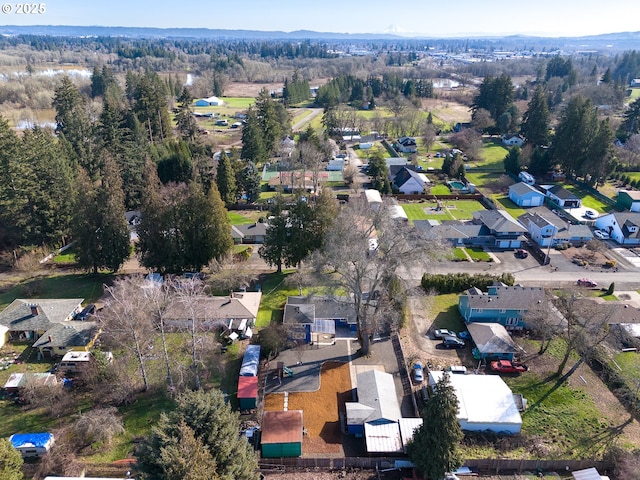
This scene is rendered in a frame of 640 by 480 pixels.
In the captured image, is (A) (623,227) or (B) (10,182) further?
(A) (623,227)

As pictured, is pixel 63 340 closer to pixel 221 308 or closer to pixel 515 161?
pixel 221 308

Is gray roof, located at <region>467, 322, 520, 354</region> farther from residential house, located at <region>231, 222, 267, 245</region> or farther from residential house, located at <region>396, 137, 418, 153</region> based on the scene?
residential house, located at <region>396, 137, 418, 153</region>

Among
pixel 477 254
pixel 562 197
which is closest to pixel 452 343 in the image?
pixel 477 254

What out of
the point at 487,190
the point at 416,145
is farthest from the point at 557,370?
the point at 416,145

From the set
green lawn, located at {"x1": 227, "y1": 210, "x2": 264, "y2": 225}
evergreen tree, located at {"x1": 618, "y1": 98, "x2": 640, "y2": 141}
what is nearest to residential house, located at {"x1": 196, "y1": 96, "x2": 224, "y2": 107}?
green lawn, located at {"x1": 227, "y1": 210, "x2": 264, "y2": 225}

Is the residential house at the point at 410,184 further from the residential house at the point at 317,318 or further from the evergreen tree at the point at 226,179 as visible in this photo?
the residential house at the point at 317,318

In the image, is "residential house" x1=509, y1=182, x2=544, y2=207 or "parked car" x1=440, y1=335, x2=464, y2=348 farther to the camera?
"residential house" x1=509, y1=182, x2=544, y2=207
